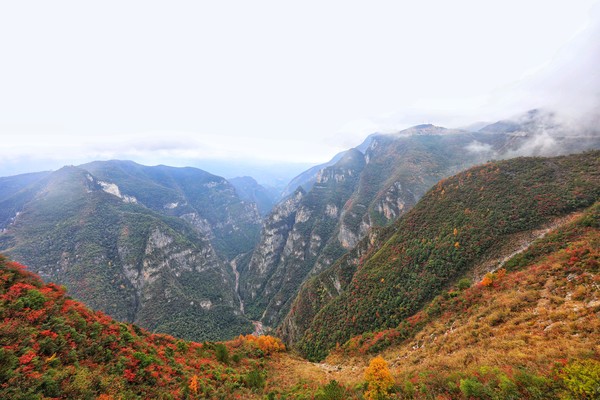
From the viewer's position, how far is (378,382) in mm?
18188

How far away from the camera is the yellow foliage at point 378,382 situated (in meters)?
17.5

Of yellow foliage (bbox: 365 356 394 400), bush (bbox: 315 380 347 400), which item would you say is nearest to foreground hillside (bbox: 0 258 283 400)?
bush (bbox: 315 380 347 400)

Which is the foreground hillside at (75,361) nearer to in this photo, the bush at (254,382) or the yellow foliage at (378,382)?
the bush at (254,382)

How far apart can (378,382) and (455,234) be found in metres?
50.9

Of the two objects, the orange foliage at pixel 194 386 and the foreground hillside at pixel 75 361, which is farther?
the orange foliage at pixel 194 386

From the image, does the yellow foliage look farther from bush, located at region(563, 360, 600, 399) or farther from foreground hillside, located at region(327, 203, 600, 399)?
bush, located at region(563, 360, 600, 399)

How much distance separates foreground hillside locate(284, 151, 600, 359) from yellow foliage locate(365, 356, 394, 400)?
33662mm

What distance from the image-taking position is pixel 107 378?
1792 cm

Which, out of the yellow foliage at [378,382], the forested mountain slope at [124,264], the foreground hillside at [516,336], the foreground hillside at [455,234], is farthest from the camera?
the forested mountain slope at [124,264]

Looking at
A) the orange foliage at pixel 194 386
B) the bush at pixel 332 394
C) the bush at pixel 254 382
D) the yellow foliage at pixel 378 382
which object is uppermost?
the yellow foliage at pixel 378 382

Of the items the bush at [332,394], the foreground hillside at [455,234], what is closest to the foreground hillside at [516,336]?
the bush at [332,394]

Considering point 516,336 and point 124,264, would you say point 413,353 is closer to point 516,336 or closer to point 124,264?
point 516,336

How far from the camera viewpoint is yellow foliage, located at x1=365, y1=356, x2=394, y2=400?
17500 millimetres

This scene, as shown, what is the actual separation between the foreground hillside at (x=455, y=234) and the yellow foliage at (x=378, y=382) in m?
33.7
